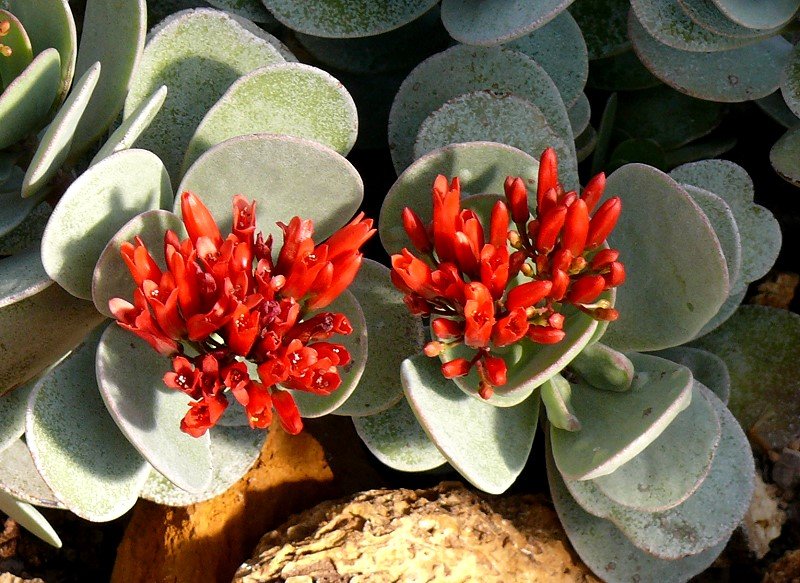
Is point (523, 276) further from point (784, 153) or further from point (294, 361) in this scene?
point (784, 153)

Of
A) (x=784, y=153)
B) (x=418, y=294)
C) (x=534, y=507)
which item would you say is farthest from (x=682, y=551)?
(x=784, y=153)

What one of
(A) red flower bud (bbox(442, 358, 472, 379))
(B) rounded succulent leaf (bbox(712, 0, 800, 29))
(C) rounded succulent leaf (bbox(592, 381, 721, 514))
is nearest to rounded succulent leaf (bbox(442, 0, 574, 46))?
(B) rounded succulent leaf (bbox(712, 0, 800, 29))

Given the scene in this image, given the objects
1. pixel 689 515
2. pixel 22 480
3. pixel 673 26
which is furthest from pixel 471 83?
pixel 22 480

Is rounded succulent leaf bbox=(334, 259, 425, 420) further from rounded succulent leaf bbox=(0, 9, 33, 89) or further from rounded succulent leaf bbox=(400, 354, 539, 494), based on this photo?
rounded succulent leaf bbox=(0, 9, 33, 89)

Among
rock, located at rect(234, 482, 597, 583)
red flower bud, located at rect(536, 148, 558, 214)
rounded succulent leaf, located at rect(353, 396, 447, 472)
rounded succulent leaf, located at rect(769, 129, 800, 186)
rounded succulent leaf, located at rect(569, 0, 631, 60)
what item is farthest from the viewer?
rounded succulent leaf, located at rect(569, 0, 631, 60)

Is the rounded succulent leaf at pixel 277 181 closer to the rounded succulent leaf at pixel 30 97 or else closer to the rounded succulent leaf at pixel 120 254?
the rounded succulent leaf at pixel 120 254

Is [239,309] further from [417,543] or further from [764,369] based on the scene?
[764,369]
